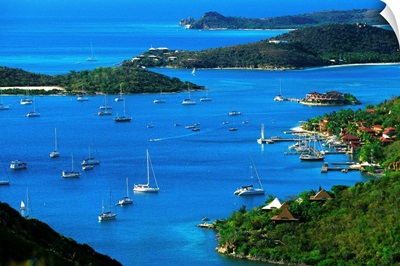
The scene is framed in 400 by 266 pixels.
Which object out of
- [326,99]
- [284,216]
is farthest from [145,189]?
[326,99]

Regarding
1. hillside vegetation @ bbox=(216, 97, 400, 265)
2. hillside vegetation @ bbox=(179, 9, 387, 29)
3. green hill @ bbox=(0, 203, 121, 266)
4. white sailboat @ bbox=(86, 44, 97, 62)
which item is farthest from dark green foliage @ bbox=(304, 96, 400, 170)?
hillside vegetation @ bbox=(179, 9, 387, 29)

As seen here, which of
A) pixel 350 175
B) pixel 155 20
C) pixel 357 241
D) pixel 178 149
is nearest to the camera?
pixel 357 241

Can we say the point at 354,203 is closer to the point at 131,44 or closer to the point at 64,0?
the point at 131,44

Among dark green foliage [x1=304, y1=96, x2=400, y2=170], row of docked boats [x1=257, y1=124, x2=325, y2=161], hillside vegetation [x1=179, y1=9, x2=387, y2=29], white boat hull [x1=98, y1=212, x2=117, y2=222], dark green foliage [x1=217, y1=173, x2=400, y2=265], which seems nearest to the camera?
dark green foliage [x1=217, y1=173, x2=400, y2=265]

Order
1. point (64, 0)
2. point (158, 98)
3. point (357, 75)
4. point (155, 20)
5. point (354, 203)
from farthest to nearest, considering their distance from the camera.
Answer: point (64, 0) → point (155, 20) → point (357, 75) → point (158, 98) → point (354, 203)

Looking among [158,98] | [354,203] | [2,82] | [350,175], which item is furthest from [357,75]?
[354,203]

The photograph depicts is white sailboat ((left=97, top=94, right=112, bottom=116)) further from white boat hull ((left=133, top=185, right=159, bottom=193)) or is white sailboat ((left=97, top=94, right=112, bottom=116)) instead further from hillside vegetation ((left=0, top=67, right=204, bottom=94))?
white boat hull ((left=133, top=185, right=159, bottom=193))

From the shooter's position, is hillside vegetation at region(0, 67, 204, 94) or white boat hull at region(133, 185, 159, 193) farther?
hillside vegetation at region(0, 67, 204, 94)

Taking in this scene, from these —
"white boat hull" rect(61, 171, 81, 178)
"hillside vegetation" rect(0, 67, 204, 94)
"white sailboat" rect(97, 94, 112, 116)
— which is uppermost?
"hillside vegetation" rect(0, 67, 204, 94)
